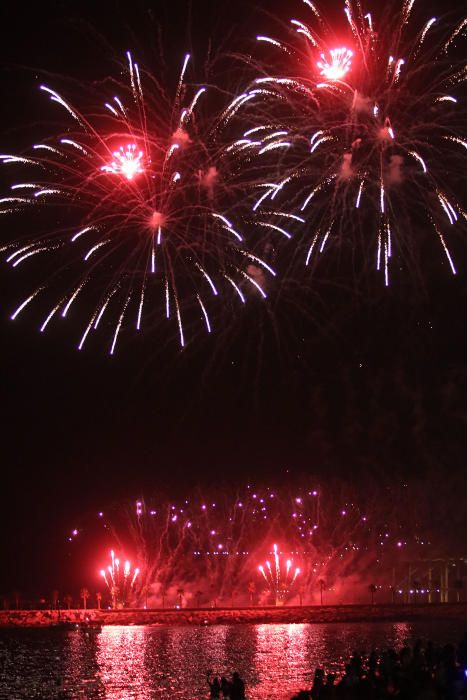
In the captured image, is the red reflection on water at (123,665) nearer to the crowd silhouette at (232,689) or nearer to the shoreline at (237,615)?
the crowd silhouette at (232,689)

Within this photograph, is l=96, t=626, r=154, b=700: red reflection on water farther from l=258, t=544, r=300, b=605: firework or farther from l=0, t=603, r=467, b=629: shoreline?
l=258, t=544, r=300, b=605: firework

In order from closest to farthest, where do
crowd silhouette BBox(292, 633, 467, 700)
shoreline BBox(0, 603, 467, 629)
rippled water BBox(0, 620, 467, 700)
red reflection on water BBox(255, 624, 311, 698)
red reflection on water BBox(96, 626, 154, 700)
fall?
crowd silhouette BBox(292, 633, 467, 700), red reflection on water BBox(255, 624, 311, 698), red reflection on water BBox(96, 626, 154, 700), rippled water BBox(0, 620, 467, 700), shoreline BBox(0, 603, 467, 629)

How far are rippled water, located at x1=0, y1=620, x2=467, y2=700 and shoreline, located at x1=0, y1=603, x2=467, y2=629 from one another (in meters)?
2.76

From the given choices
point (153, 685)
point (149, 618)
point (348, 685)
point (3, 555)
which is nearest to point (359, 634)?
point (149, 618)

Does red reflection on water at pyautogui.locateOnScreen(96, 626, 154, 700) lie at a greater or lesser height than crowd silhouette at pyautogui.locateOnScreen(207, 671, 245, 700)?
lesser

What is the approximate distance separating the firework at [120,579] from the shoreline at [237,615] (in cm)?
452

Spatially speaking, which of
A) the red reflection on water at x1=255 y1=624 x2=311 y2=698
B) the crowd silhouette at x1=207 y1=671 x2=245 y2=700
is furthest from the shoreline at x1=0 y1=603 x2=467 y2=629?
the crowd silhouette at x1=207 y1=671 x2=245 y2=700

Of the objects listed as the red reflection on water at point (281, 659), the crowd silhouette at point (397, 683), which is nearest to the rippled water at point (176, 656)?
the red reflection on water at point (281, 659)

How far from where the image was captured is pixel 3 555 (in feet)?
212

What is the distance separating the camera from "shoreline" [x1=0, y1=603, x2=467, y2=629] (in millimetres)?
53062

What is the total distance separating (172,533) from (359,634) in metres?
22.1

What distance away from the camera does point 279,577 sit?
6169 centimetres

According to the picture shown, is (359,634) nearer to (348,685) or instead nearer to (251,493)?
(251,493)

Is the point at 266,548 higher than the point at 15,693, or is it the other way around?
the point at 266,548
